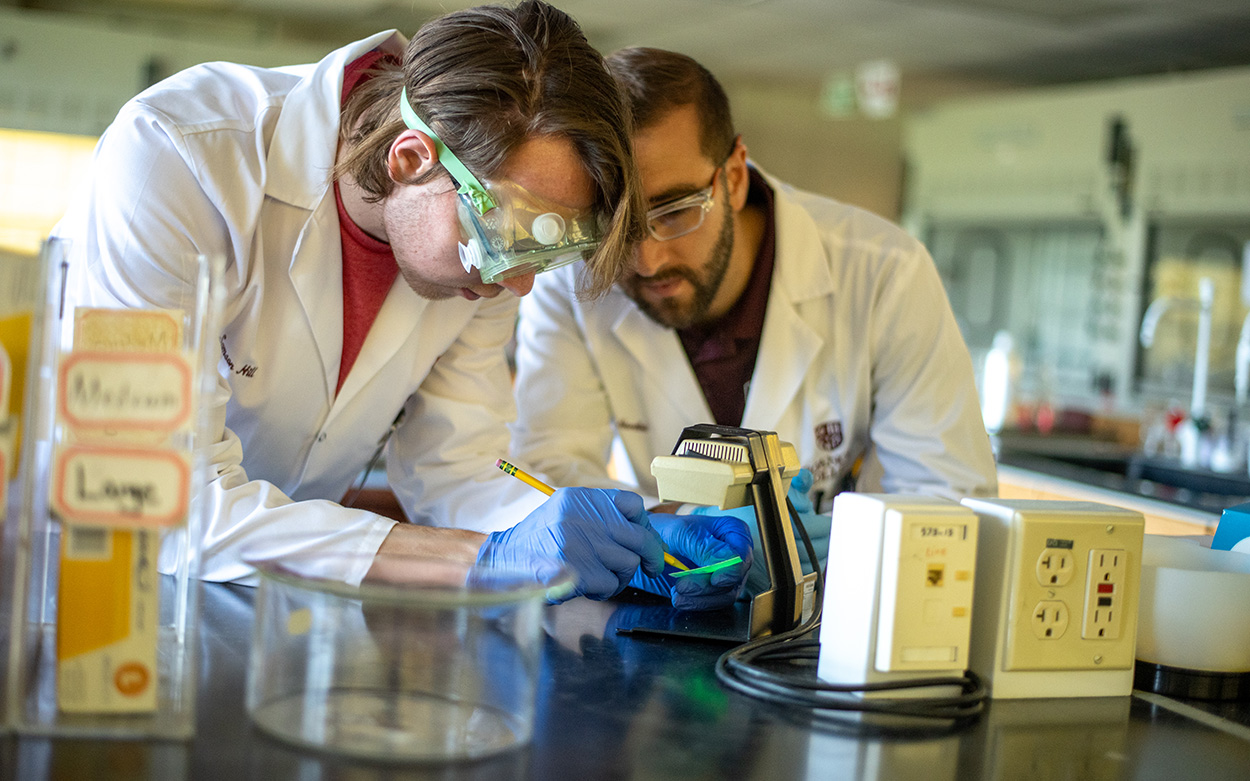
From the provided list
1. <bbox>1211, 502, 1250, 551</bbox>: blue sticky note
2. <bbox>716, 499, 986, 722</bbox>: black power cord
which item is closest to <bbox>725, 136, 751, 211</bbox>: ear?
<bbox>1211, 502, 1250, 551</bbox>: blue sticky note

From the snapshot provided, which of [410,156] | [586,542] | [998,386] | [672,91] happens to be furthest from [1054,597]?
[998,386]

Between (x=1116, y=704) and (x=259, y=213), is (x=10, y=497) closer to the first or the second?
(x=259, y=213)

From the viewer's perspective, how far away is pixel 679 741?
1.00m

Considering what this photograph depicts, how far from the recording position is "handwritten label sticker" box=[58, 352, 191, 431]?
878 millimetres

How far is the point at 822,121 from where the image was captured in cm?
716

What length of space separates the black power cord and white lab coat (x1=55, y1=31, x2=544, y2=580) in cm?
57

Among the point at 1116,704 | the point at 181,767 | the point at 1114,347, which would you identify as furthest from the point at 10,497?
the point at 1114,347

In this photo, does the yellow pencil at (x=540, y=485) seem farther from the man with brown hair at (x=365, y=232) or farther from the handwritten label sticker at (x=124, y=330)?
the handwritten label sticker at (x=124, y=330)

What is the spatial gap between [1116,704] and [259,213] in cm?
138

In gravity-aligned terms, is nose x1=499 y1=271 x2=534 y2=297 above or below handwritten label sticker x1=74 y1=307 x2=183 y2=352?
above

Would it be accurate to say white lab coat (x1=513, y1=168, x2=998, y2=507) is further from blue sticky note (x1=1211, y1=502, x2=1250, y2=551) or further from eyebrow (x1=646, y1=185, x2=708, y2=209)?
blue sticky note (x1=1211, y1=502, x2=1250, y2=551)

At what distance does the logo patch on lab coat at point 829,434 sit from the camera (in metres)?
2.33

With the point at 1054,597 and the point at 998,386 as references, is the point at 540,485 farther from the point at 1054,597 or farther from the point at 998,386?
the point at 998,386

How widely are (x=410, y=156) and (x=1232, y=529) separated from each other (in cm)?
131
